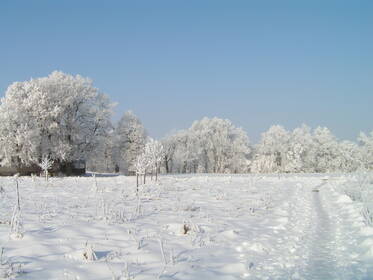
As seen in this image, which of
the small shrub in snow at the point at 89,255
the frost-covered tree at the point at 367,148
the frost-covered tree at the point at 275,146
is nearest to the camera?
the small shrub in snow at the point at 89,255

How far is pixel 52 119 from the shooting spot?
45.8 meters

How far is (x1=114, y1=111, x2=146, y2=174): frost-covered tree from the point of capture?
58750 millimetres

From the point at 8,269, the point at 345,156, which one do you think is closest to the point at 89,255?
the point at 8,269

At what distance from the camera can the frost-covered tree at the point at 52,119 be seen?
138 ft

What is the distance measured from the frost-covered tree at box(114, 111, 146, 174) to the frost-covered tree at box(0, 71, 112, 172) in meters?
9.65

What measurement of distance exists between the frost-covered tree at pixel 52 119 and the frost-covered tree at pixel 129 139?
31.7 ft

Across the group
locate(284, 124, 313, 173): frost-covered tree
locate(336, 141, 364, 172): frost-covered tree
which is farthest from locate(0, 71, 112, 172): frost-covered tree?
locate(336, 141, 364, 172): frost-covered tree

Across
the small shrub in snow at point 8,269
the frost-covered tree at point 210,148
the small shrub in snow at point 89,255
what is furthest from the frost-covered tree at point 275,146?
the small shrub in snow at point 8,269

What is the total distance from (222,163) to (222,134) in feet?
22.7

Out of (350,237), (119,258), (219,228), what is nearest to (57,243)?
(119,258)

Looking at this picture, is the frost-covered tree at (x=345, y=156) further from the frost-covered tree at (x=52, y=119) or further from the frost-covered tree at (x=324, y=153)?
the frost-covered tree at (x=52, y=119)

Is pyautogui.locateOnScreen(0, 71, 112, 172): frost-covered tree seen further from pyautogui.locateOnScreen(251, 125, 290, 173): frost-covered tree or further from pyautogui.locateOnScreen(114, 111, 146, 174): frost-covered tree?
pyautogui.locateOnScreen(251, 125, 290, 173): frost-covered tree

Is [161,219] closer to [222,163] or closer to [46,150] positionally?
[46,150]

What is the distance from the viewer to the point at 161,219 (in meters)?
10.6
